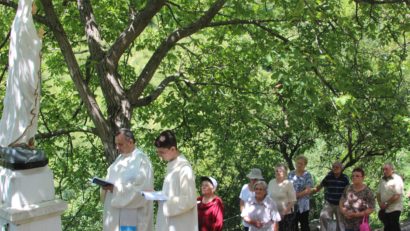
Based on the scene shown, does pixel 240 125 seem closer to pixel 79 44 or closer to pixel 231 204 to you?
pixel 231 204

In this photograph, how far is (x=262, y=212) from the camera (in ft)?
24.0

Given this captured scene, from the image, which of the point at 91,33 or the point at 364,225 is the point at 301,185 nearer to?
the point at 364,225

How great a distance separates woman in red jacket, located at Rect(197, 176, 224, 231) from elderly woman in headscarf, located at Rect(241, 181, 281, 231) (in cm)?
106

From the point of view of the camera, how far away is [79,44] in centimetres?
1078

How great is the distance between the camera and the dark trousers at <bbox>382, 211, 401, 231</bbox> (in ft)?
28.2

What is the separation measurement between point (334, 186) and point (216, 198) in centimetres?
269

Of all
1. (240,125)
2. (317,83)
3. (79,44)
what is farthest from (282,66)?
(79,44)

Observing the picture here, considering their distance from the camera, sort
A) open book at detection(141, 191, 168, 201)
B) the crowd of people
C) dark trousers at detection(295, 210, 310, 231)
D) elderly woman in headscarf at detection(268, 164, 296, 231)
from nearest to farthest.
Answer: open book at detection(141, 191, 168, 201) < the crowd of people < elderly woman in headscarf at detection(268, 164, 296, 231) < dark trousers at detection(295, 210, 310, 231)

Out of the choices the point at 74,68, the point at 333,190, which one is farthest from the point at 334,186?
the point at 74,68

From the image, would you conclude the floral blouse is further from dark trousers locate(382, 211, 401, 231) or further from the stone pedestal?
the stone pedestal

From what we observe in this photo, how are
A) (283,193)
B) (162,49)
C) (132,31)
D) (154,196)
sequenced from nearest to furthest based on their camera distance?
1. (154,196)
2. (132,31)
3. (283,193)
4. (162,49)

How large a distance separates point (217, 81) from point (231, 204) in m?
3.15

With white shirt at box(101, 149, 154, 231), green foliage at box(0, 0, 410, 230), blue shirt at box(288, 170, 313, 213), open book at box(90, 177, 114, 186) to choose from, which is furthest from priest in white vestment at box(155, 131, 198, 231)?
blue shirt at box(288, 170, 313, 213)

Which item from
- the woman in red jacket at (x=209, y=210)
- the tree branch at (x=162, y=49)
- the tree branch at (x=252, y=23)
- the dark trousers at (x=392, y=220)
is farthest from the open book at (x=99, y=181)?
the dark trousers at (x=392, y=220)
